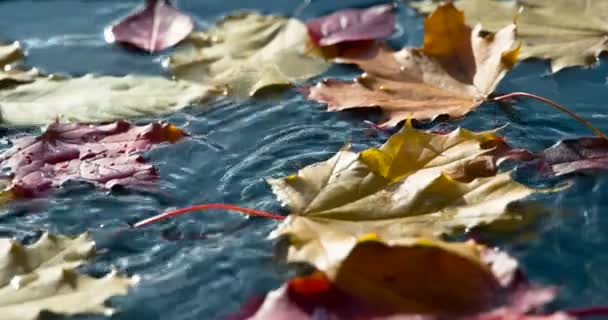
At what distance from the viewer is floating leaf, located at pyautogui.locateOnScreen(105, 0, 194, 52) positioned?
2.13 m

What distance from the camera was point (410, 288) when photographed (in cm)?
114

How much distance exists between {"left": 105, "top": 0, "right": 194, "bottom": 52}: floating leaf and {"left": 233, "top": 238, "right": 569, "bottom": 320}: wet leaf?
1.08 meters

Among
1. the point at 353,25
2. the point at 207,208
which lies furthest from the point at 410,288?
the point at 353,25

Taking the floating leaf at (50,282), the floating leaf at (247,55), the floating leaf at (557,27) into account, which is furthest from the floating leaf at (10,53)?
the floating leaf at (557,27)

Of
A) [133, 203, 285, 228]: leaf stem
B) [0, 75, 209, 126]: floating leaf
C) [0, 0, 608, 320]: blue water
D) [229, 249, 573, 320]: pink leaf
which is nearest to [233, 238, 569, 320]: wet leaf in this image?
[229, 249, 573, 320]: pink leaf

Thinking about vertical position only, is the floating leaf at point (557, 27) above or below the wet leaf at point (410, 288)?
below

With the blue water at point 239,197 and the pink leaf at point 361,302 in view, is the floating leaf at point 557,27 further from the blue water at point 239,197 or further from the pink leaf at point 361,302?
the pink leaf at point 361,302

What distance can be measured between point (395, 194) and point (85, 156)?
22.9 inches

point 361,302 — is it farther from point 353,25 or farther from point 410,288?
point 353,25

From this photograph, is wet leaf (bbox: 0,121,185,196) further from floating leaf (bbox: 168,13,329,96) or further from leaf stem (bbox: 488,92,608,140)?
leaf stem (bbox: 488,92,608,140)

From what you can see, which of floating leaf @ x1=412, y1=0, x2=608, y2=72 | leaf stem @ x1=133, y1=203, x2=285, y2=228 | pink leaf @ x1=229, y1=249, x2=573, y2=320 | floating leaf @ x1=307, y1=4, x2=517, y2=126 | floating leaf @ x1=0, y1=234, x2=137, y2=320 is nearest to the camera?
Answer: pink leaf @ x1=229, y1=249, x2=573, y2=320

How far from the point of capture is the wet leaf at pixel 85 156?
1.60m

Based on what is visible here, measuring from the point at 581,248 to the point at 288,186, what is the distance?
431 mm

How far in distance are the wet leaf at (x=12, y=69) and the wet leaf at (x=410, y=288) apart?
0.96 metres
